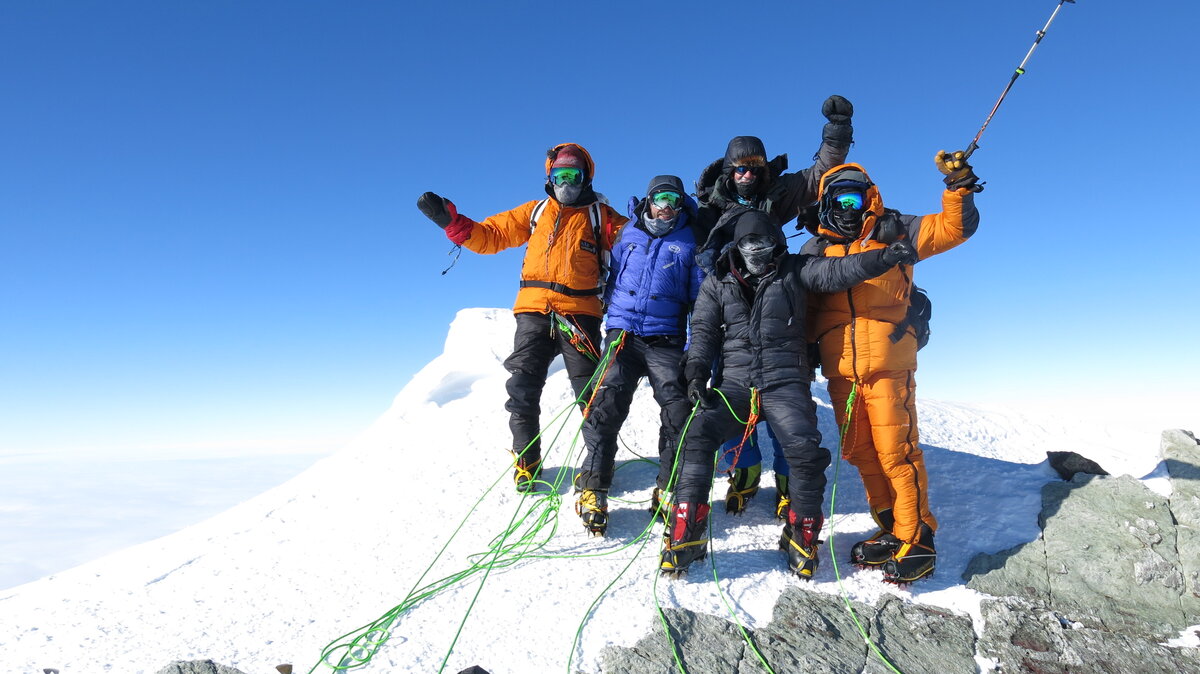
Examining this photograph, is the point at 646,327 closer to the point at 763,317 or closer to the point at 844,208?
the point at 763,317

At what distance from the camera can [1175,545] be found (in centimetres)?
464

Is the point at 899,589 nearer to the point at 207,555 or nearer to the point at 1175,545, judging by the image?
the point at 1175,545

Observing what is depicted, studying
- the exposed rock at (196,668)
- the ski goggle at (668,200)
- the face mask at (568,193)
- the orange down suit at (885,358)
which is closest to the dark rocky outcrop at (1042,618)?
the orange down suit at (885,358)

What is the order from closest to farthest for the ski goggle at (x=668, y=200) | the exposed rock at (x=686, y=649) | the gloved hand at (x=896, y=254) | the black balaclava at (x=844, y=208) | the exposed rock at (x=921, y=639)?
1. the exposed rock at (x=686, y=649)
2. the exposed rock at (x=921, y=639)
3. the gloved hand at (x=896, y=254)
4. the black balaclava at (x=844, y=208)
5. the ski goggle at (x=668, y=200)

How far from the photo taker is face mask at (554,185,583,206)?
17.5 ft

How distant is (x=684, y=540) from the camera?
4.13 m

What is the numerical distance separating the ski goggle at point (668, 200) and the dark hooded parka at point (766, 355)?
1.88ft

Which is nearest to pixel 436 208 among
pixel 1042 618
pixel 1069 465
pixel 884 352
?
pixel 884 352

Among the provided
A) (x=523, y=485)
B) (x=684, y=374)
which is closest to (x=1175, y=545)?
(x=684, y=374)

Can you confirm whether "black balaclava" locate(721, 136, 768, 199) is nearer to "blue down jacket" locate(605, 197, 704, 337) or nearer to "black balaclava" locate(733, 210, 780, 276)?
"blue down jacket" locate(605, 197, 704, 337)

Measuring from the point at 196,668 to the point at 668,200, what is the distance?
4.07 meters

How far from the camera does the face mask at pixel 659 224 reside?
4.89m

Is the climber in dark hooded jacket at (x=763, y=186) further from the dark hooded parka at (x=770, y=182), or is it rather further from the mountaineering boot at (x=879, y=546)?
the mountaineering boot at (x=879, y=546)

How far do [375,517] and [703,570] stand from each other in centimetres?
281
